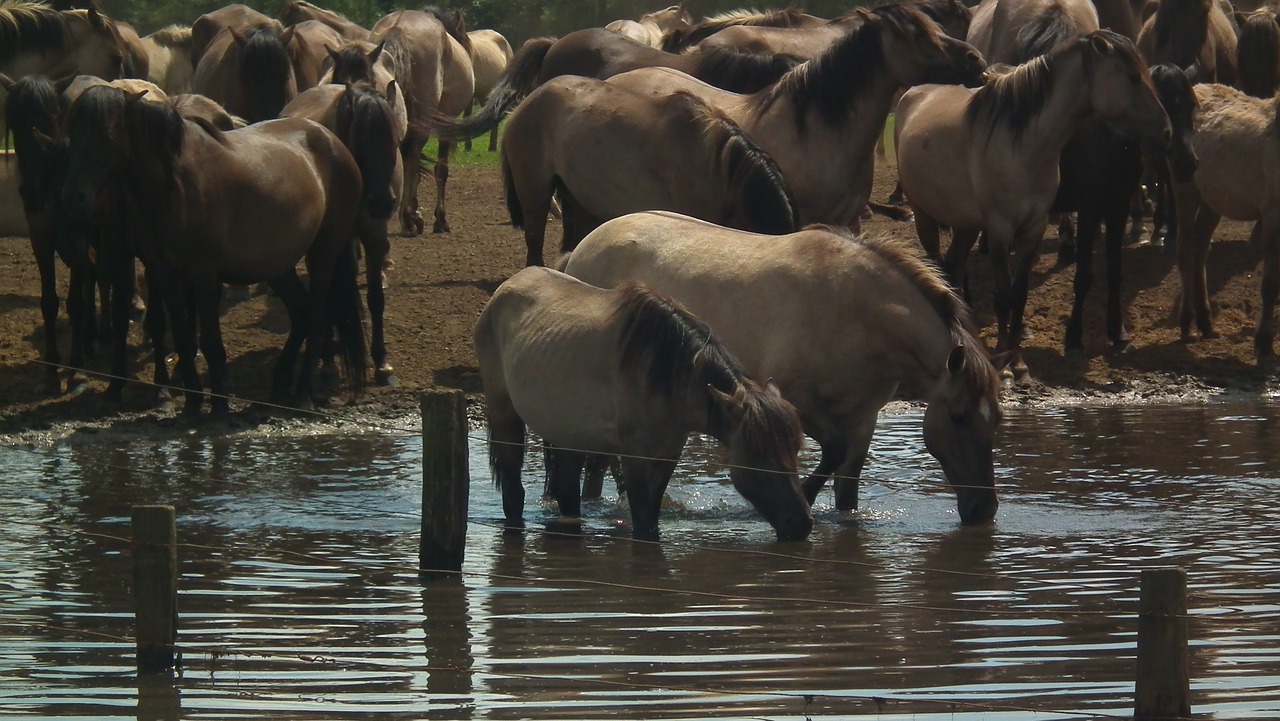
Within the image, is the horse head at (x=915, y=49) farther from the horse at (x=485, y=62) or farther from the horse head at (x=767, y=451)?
the horse at (x=485, y=62)

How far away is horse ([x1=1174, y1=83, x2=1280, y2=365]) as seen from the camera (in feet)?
43.0

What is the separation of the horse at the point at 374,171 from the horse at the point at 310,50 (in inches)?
131

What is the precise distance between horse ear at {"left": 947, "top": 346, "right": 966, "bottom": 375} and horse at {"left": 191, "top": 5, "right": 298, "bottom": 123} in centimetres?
850

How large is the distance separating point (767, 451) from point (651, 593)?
0.98 meters

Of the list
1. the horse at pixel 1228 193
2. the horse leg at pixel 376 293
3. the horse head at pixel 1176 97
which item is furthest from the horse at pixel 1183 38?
the horse leg at pixel 376 293

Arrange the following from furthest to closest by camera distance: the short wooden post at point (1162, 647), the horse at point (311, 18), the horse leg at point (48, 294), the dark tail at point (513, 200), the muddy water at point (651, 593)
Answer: the horse at point (311, 18) → the dark tail at point (513, 200) → the horse leg at point (48, 294) → the muddy water at point (651, 593) → the short wooden post at point (1162, 647)

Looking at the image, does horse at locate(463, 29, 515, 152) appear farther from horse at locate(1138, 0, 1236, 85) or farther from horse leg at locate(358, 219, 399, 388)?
horse leg at locate(358, 219, 399, 388)

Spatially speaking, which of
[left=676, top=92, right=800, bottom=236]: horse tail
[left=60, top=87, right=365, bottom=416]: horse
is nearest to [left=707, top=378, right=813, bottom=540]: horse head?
[left=676, top=92, right=800, bottom=236]: horse tail

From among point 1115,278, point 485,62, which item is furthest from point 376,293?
point 485,62

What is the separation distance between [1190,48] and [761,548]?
9088 millimetres

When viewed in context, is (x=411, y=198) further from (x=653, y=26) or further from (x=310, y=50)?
(x=653, y=26)

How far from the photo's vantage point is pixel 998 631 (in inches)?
260

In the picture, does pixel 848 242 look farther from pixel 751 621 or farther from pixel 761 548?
pixel 751 621

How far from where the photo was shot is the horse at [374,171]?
12695mm
